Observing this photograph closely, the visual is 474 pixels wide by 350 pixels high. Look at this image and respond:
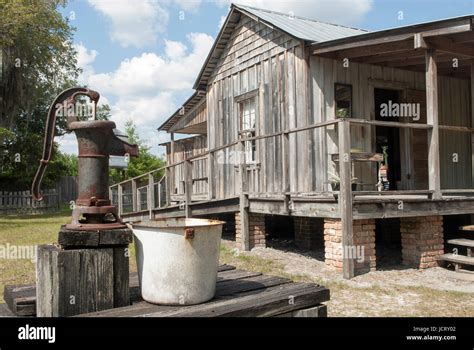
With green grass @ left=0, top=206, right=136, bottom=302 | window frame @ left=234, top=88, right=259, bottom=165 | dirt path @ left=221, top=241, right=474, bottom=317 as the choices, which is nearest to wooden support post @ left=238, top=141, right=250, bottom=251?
dirt path @ left=221, top=241, right=474, bottom=317

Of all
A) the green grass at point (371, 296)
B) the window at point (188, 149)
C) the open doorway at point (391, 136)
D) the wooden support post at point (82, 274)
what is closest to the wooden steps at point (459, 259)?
the green grass at point (371, 296)

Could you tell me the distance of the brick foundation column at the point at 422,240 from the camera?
7863 millimetres

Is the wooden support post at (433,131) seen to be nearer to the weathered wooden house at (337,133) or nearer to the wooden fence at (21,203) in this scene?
the weathered wooden house at (337,133)

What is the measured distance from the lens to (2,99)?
2478 cm

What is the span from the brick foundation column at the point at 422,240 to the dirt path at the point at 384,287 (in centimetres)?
22

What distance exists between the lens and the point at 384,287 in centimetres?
669

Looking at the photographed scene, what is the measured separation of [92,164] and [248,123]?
9.03 meters

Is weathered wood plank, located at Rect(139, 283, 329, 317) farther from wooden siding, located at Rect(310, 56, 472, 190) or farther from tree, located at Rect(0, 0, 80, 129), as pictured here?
tree, located at Rect(0, 0, 80, 129)

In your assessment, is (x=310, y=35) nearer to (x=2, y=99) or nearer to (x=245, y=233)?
(x=245, y=233)

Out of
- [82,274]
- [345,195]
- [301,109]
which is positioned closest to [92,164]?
[82,274]
